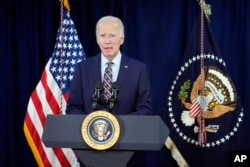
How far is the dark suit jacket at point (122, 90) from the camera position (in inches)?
81.3

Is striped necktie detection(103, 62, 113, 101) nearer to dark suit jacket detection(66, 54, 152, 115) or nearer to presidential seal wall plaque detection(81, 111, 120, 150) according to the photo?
dark suit jacket detection(66, 54, 152, 115)

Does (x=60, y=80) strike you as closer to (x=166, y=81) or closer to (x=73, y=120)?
(x=166, y=81)

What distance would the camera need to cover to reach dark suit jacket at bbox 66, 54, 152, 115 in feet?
6.77

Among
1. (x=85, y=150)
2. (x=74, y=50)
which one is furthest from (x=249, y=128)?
(x=85, y=150)

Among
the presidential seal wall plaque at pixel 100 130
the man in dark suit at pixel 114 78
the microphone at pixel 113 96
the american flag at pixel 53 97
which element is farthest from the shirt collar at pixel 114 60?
the american flag at pixel 53 97

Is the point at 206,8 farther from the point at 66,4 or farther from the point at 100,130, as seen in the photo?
the point at 100,130

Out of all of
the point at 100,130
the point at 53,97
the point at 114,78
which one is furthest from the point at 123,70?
the point at 53,97

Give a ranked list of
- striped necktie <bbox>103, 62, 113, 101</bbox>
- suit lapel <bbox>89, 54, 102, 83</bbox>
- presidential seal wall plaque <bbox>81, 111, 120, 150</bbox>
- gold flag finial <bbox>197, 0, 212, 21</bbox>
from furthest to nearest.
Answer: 1. gold flag finial <bbox>197, 0, 212, 21</bbox>
2. suit lapel <bbox>89, 54, 102, 83</bbox>
3. striped necktie <bbox>103, 62, 113, 101</bbox>
4. presidential seal wall plaque <bbox>81, 111, 120, 150</bbox>

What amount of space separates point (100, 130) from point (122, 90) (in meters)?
0.48

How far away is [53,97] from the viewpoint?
324 centimetres

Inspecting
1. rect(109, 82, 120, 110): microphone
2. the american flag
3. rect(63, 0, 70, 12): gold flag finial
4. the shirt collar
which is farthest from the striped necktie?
rect(63, 0, 70, 12): gold flag finial

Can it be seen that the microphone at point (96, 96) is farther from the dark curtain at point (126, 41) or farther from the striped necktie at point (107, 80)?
the dark curtain at point (126, 41)

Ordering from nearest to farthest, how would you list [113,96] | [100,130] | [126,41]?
1. [100,130]
2. [113,96]
3. [126,41]

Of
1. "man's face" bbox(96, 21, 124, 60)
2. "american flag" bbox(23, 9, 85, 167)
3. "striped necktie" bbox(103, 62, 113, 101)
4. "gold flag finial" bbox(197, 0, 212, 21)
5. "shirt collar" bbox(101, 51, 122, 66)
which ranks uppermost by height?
"gold flag finial" bbox(197, 0, 212, 21)
